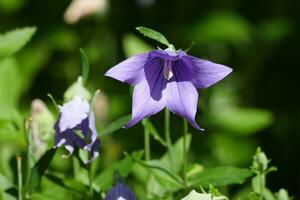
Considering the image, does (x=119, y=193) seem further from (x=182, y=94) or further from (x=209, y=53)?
(x=209, y=53)

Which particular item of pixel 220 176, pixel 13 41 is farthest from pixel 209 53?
pixel 220 176

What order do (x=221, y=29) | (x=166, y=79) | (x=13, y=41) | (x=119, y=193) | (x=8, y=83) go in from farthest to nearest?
(x=221, y=29) → (x=8, y=83) → (x=13, y=41) → (x=166, y=79) → (x=119, y=193)

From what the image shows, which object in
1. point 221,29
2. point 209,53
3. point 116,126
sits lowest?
point 209,53

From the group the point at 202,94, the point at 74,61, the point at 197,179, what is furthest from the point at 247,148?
the point at 197,179

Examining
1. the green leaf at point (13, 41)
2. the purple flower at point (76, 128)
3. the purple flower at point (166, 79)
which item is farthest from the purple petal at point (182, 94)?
the green leaf at point (13, 41)

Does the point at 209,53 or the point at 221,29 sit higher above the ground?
the point at 221,29

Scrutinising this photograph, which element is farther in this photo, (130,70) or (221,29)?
(221,29)

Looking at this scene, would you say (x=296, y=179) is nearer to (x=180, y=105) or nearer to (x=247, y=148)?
(x=247, y=148)

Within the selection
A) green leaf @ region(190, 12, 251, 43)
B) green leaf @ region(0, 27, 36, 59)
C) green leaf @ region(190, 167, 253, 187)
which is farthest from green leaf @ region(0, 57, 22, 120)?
green leaf @ region(190, 167, 253, 187)
